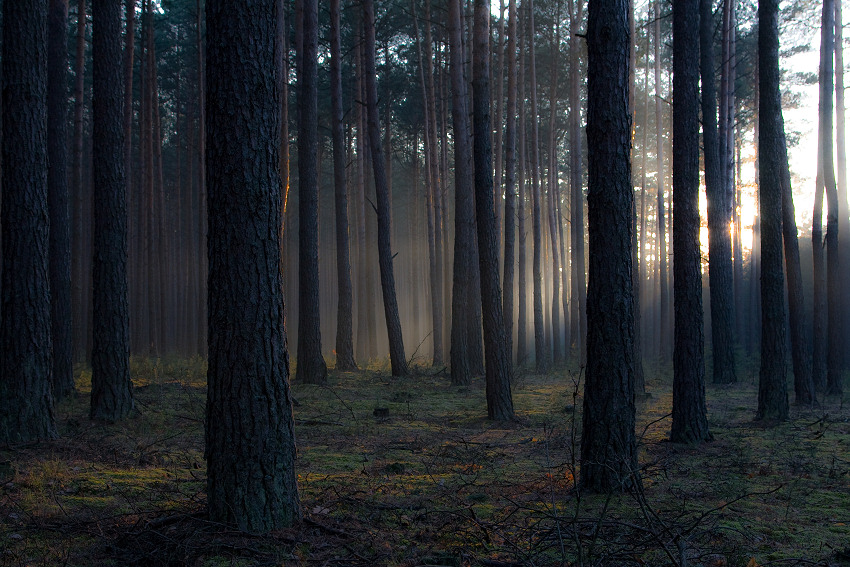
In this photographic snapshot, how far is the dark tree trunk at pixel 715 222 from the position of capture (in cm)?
1311

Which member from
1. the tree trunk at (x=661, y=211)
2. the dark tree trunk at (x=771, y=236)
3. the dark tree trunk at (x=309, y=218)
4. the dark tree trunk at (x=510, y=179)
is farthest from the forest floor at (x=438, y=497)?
the tree trunk at (x=661, y=211)

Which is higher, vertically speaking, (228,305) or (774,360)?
(228,305)

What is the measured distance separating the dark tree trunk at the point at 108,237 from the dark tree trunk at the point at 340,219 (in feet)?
24.0

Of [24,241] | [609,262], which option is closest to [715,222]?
[609,262]

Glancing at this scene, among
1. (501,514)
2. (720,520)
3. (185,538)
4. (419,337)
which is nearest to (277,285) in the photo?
(185,538)

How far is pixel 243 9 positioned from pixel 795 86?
28.3m

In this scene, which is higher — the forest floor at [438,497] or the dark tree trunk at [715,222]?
the dark tree trunk at [715,222]

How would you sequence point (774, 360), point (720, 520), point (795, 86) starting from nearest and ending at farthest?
point (720, 520), point (774, 360), point (795, 86)

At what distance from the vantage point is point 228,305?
168 inches

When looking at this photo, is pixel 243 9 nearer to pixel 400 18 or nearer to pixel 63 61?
pixel 63 61

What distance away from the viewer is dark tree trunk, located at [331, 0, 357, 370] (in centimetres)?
1580

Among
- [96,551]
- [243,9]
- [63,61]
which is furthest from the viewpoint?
[63,61]

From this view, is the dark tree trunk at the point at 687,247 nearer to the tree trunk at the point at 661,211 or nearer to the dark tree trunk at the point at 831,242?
the dark tree trunk at the point at 831,242

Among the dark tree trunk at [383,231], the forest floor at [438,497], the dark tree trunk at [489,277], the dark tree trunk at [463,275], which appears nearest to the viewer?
the forest floor at [438,497]
